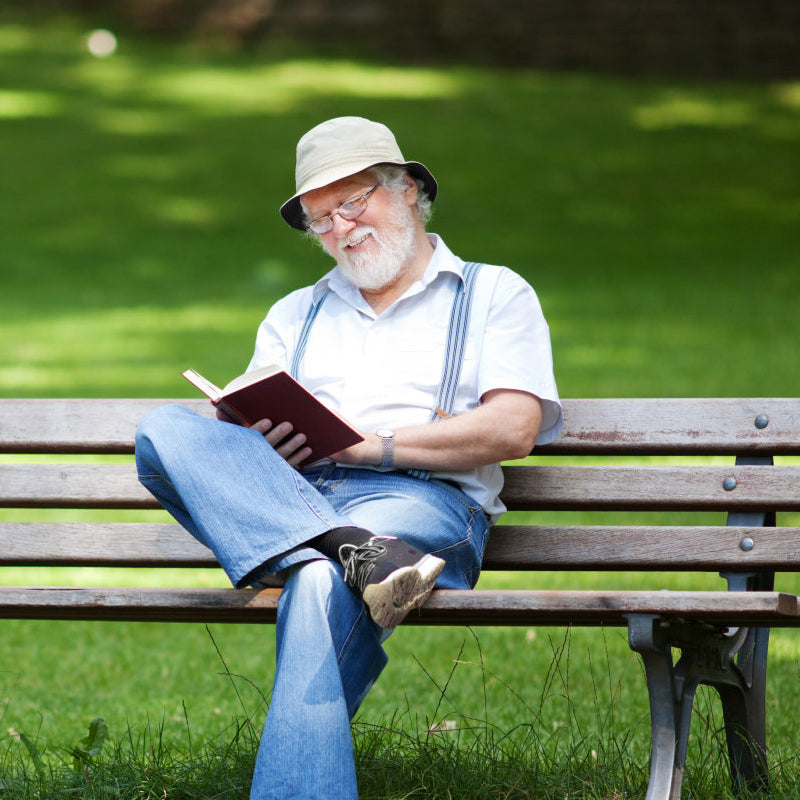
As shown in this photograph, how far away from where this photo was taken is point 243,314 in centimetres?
1394

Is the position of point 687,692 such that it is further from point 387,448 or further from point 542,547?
point 387,448

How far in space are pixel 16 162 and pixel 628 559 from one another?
2028 cm

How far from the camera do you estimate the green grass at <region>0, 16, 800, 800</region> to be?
3754 mm

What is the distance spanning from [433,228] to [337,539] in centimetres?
1563

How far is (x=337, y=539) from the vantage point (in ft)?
10.4

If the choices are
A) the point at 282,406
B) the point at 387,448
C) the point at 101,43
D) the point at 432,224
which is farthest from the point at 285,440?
the point at 101,43

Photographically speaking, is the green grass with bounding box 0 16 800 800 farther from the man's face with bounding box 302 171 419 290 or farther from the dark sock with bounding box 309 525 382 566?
the man's face with bounding box 302 171 419 290

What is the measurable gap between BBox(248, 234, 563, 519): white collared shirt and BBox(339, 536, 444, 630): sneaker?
593 mm

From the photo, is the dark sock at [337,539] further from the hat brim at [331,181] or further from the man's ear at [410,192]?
the man's ear at [410,192]

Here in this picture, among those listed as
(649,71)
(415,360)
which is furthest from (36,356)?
(649,71)

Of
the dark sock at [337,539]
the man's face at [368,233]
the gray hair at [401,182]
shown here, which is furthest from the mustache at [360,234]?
the dark sock at [337,539]

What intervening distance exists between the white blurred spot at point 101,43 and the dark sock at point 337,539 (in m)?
26.3

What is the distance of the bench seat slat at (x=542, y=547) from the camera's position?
369 cm

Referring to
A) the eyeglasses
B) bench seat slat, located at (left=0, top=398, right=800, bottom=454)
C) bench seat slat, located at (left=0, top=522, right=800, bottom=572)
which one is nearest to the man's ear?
the eyeglasses
